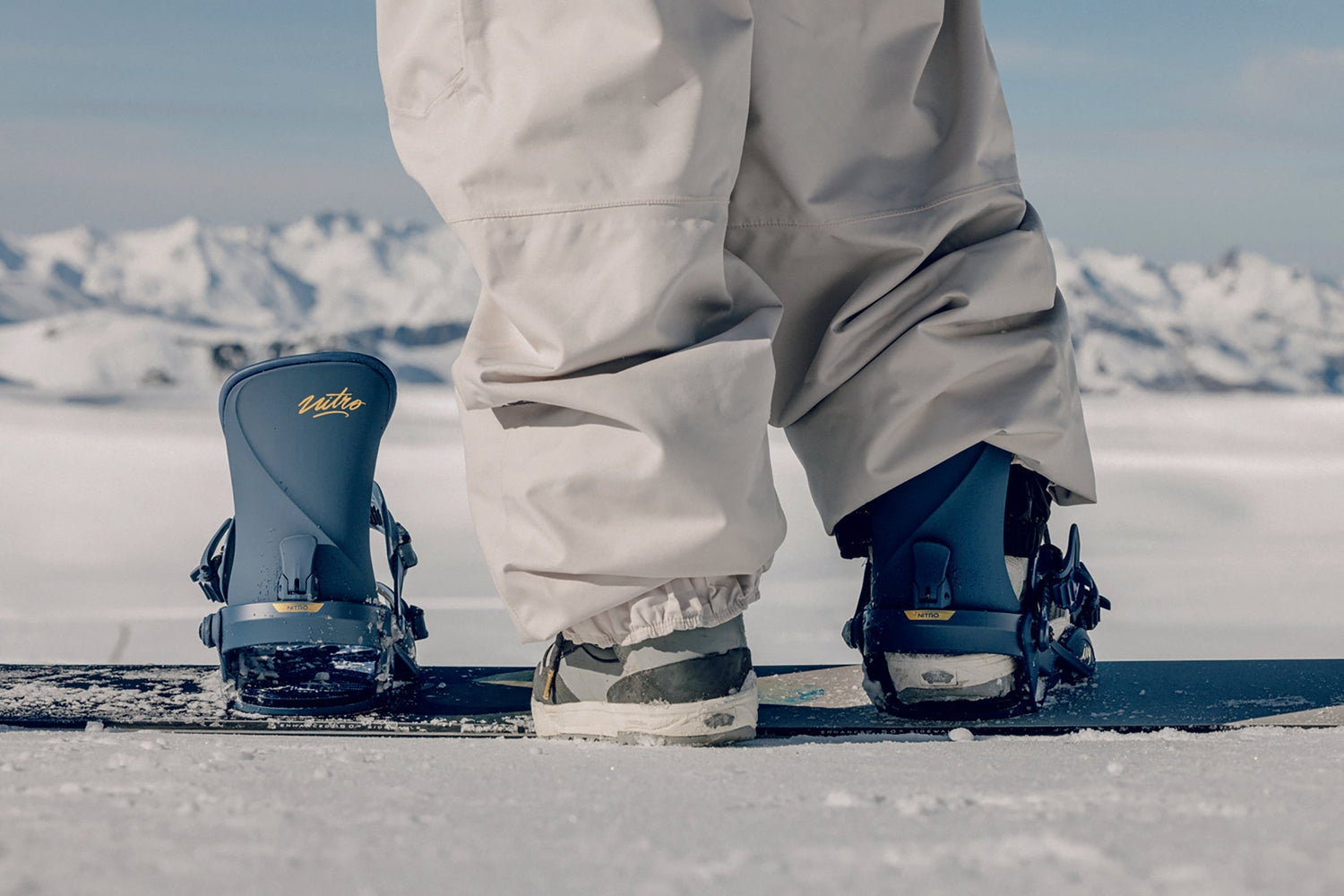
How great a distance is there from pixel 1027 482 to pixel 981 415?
13cm


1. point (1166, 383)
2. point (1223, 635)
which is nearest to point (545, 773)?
point (1223, 635)

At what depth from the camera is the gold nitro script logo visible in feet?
3.98

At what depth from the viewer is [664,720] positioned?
96cm

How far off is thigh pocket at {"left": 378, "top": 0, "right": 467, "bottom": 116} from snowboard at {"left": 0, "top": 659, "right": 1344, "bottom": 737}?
56 cm

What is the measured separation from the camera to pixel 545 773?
0.73 meters

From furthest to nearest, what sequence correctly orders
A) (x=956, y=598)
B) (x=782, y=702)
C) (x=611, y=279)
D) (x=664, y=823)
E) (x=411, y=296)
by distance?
(x=411, y=296)
(x=782, y=702)
(x=956, y=598)
(x=611, y=279)
(x=664, y=823)

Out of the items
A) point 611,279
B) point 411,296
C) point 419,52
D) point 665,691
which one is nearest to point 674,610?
point 665,691

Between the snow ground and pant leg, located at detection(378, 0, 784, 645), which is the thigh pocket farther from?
the snow ground

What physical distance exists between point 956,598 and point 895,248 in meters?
0.34

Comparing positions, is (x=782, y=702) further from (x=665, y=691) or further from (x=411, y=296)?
(x=411, y=296)

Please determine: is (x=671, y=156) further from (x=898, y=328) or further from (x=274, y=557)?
(x=274, y=557)

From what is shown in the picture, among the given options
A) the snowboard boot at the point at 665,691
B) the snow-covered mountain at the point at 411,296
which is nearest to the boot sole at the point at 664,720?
the snowboard boot at the point at 665,691

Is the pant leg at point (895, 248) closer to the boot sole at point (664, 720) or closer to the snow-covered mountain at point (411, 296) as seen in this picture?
the boot sole at point (664, 720)

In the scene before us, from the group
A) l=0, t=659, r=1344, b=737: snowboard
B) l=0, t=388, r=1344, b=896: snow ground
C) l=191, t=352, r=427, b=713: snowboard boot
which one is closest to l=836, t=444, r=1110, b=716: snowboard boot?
l=0, t=659, r=1344, b=737: snowboard
